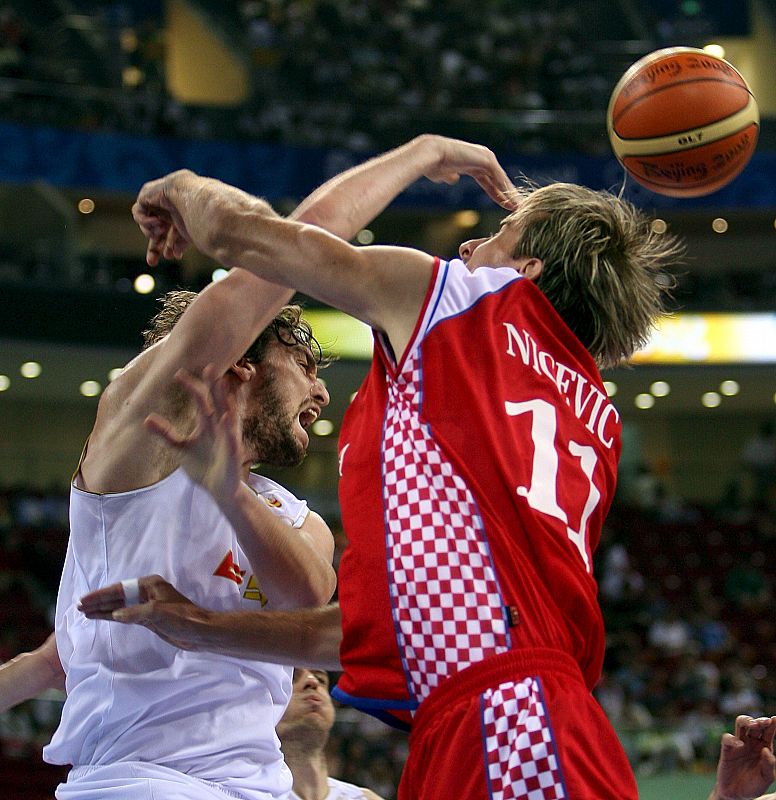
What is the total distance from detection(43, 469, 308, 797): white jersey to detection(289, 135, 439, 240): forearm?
76 cm

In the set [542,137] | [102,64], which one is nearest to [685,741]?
[542,137]

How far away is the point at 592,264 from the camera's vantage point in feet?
9.14

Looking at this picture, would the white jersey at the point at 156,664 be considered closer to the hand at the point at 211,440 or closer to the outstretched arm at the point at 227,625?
the outstretched arm at the point at 227,625

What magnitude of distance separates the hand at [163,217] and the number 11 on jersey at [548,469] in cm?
98

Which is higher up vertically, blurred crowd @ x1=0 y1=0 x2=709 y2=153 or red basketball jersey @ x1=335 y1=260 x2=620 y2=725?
blurred crowd @ x1=0 y1=0 x2=709 y2=153

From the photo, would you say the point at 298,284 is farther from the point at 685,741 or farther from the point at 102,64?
the point at 102,64

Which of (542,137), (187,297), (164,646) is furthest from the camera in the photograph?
(542,137)

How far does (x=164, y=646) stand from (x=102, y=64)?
827 inches

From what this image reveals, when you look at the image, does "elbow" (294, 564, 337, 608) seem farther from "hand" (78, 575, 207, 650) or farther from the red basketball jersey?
the red basketball jersey

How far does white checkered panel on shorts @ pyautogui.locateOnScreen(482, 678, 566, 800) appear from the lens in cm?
231

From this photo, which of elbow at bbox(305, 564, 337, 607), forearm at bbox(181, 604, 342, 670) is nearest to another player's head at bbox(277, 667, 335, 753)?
elbow at bbox(305, 564, 337, 607)

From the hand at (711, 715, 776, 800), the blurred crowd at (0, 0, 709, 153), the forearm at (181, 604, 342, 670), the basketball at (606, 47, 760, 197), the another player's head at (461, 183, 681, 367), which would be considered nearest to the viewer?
the another player's head at (461, 183, 681, 367)

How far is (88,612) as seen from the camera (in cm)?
288

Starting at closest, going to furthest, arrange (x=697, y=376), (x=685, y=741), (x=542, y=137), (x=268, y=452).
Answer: (x=268, y=452) < (x=685, y=741) < (x=542, y=137) < (x=697, y=376)
